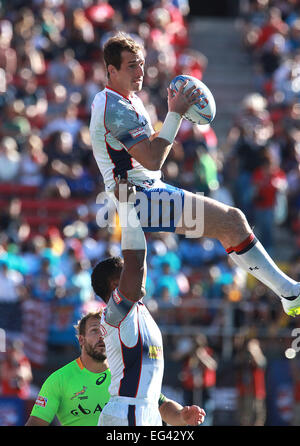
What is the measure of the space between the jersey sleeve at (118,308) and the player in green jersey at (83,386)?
2.01 feet

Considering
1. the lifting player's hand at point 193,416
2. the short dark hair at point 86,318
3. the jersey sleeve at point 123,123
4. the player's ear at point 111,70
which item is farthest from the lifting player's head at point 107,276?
the player's ear at point 111,70

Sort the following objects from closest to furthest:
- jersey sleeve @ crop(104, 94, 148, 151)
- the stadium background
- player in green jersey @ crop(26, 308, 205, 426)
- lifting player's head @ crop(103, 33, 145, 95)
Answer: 1. jersey sleeve @ crop(104, 94, 148, 151)
2. lifting player's head @ crop(103, 33, 145, 95)
3. player in green jersey @ crop(26, 308, 205, 426)
4. the stadium background

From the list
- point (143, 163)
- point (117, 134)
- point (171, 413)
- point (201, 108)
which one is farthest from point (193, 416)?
point (201, 108)

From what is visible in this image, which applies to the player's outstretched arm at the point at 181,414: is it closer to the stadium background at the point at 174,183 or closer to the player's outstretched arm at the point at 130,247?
the player's outstretched arm at the point at 130,247

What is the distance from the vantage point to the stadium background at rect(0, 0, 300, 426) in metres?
13.1

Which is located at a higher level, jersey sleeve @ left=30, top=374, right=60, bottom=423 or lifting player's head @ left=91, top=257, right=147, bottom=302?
lifting player's head @ left=91, top=257, right=147, bottom=302

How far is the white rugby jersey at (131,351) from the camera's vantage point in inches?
257

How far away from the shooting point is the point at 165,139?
6.75m

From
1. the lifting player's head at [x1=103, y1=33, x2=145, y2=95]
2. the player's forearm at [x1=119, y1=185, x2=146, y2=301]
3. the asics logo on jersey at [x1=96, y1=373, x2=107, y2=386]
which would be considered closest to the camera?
the player's forearm at [x1=119, y1=185, x2=146, y2=301]

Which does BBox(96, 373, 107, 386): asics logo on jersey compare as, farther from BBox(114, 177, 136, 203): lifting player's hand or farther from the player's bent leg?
BBox(114, 177, 136, 203): lifting player's hand

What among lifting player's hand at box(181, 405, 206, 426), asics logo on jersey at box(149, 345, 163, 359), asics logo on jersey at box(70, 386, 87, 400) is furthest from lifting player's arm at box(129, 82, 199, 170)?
asics logo on jersey at box(70, 386, 87, 400)

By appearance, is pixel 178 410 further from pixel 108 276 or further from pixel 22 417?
pixel 22 417

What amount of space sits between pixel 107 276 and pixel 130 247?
1.42ft
